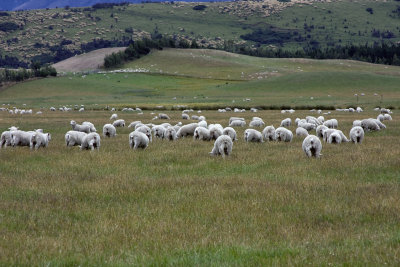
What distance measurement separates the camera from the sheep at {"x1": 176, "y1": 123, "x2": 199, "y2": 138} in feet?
81.5

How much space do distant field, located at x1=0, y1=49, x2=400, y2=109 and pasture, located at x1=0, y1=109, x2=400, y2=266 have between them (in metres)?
41.2

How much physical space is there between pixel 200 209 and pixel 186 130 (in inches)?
578

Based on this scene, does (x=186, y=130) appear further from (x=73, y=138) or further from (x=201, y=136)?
(x=73, y=138)

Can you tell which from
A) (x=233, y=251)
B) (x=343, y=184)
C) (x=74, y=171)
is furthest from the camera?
(x=74, y=171)

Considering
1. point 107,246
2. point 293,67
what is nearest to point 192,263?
point 107,246

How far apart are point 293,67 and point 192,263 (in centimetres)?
12359

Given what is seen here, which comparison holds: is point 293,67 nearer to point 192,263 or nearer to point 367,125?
point 367,125

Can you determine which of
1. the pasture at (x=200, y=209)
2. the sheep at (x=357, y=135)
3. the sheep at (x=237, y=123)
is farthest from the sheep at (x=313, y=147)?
the sheep at (x=237, y=123)

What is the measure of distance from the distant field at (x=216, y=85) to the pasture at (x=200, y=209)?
1622 inches

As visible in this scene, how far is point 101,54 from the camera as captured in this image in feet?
507

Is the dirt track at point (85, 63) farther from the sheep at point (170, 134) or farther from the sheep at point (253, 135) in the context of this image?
the sheep at point (253, 135)

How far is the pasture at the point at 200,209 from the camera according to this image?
760 cm

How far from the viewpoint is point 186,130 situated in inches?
981

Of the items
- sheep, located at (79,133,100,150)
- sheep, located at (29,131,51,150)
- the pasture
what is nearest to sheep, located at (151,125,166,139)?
sheep, located at (79,133,100,150)
